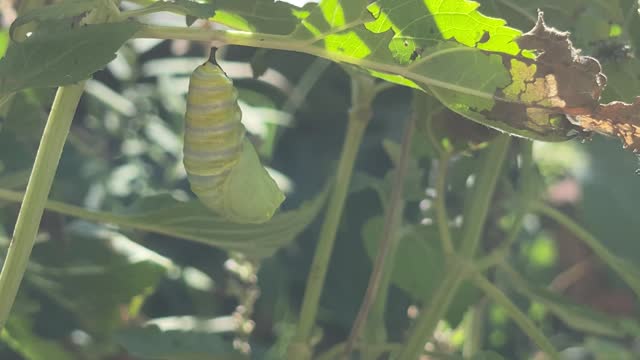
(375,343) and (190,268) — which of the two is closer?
(375,343)

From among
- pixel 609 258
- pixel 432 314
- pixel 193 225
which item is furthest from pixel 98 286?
pixel 609 258

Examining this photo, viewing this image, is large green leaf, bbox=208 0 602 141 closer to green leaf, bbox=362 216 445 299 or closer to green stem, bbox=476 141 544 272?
green stem, bbox=476 141 544 272

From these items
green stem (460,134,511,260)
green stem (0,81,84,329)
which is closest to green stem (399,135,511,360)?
green stem (460,134,511,260)

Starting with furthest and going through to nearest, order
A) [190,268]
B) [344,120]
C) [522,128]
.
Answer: [344,120], [190,268], [522,128]

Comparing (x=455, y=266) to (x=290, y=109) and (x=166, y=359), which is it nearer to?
(x=166, y=359)

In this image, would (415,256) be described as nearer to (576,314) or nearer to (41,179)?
(576,314)

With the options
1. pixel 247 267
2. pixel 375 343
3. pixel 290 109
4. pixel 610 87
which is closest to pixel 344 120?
pixel 290 109

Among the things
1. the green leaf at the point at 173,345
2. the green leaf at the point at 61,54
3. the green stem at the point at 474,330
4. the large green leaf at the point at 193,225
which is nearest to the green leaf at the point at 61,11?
the green leaf at the point at 61,54
